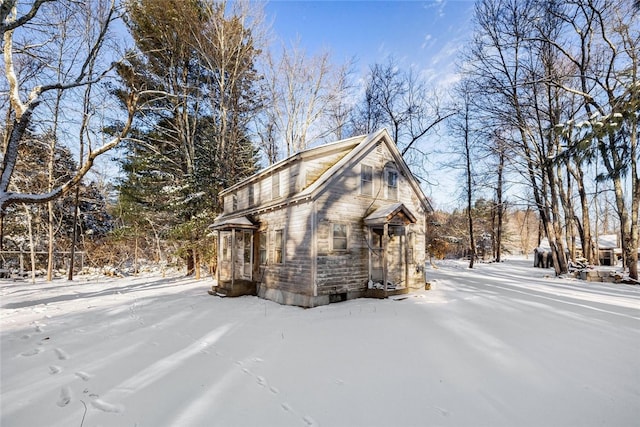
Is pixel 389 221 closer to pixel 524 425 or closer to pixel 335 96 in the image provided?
pixel 524 425

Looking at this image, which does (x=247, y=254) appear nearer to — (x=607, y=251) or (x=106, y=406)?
(x=106, y=406)

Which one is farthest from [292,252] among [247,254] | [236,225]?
[247,254]

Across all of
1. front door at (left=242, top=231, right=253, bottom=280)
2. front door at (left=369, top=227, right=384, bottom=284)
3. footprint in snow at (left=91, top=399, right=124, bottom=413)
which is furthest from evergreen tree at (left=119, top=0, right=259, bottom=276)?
footprint in snow at (left=91, top=399, right=124, bottom=413)

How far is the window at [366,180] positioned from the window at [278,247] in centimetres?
376

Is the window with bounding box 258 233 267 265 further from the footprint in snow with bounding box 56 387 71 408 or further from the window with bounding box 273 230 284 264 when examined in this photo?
the footprint in snow with bounding box 56 387 71 408

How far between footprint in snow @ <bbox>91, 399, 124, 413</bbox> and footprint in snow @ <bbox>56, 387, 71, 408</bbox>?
32 cm

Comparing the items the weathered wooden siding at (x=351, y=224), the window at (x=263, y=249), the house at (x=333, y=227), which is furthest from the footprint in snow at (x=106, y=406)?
the window at (x=263, y=249)

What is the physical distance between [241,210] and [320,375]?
11.4m

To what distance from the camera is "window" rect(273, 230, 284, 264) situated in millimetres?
11059

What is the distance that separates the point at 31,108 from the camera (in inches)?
336

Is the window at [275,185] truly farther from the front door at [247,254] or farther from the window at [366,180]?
the window at [366,180]

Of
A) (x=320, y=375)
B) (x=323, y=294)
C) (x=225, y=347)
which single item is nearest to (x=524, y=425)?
(x=320, y=375)

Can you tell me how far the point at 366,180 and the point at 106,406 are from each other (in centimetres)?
993

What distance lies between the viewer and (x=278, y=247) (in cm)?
1118
